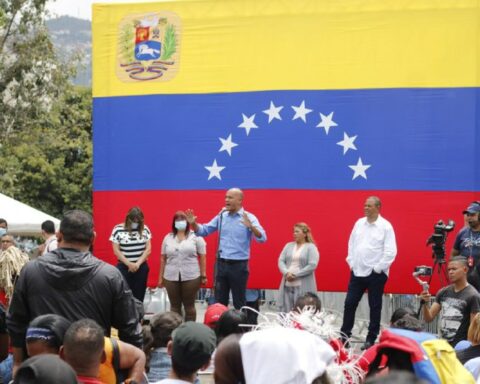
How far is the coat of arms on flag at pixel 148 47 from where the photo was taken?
1214 cm

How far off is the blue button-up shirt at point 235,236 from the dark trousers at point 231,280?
0.08 metres

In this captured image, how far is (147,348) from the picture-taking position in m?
5.82

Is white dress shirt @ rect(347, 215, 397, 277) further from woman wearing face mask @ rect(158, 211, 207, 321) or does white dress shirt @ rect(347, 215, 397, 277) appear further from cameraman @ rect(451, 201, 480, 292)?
woman wearing face mask @ rect(158, 211, 207, 321)

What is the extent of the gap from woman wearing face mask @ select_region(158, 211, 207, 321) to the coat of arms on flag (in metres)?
2.02

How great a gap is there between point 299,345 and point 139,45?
916 centimetres

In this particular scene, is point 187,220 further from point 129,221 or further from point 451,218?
point 451,218

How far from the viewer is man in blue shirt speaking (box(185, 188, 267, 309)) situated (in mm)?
10750

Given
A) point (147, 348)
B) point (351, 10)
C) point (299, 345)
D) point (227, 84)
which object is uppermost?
point (351, 10)

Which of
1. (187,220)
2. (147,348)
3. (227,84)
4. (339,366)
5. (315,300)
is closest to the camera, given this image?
(339,366)

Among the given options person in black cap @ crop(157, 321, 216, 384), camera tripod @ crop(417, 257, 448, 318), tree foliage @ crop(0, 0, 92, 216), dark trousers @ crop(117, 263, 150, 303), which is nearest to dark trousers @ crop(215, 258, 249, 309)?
dark trousers @ crop(117, 263, 150, 303)

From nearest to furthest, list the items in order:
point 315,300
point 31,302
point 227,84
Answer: point 31,302 → point 315,300 → point 227,84

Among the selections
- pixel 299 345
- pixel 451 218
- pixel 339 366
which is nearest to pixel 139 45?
pixel 451 218

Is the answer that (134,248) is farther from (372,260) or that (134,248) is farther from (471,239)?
(471,239)

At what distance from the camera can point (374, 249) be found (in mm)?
10562
